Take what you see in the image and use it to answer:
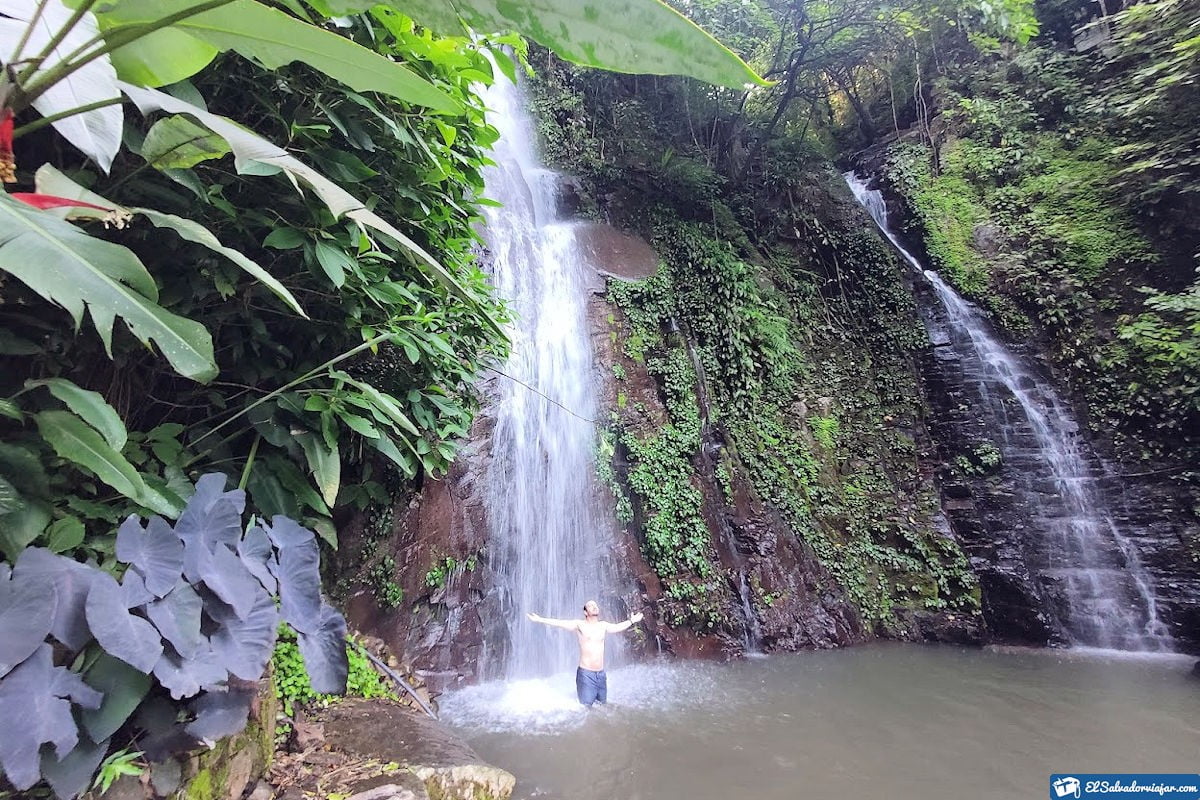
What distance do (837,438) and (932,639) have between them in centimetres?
302

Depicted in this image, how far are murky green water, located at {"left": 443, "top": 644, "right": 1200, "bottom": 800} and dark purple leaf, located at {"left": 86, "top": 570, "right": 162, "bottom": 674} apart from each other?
8.64ft

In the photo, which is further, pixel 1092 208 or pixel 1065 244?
pixel 1092 208

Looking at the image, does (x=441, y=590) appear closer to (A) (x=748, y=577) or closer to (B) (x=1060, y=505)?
(A) (x=748, y=577)

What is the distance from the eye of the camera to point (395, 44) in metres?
2.51

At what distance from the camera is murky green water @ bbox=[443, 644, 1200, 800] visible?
357 centimetres

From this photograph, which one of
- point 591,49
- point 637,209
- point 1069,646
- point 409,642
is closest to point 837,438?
point 1069,646

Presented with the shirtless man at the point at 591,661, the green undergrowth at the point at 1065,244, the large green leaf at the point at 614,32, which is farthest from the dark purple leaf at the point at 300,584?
the green undergrowth at the point at 1065,244

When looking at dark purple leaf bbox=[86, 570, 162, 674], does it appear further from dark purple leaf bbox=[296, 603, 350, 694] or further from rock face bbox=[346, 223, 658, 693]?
rock face bbox=[346, 223, 658, 693]

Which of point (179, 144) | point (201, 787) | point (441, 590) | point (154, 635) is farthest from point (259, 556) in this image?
point (441, 590)

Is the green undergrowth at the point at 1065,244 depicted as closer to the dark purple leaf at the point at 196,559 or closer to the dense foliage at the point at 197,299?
the dense foliage at the point at 197,299

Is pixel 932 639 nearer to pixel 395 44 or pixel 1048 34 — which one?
pixel 395 44

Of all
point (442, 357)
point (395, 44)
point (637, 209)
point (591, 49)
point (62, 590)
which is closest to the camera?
point (591, 49)

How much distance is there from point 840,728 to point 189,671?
15.0 ft

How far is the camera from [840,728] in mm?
4434
